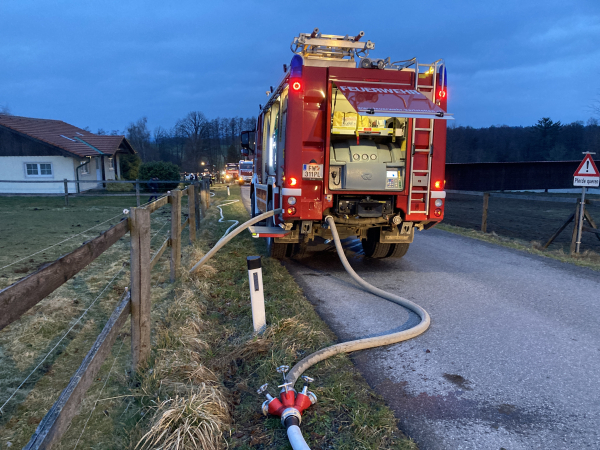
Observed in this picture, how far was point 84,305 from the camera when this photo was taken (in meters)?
5.45

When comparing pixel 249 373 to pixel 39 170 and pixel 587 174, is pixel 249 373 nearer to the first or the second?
pixel 587 174

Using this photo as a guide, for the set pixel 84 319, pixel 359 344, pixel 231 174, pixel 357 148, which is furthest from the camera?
pixel 231 174

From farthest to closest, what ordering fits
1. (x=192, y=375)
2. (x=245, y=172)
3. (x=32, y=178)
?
(x=245, y=172)
(x=32, y=178)
(x=192, y=375)

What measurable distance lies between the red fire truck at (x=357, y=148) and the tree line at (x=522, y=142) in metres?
58.6

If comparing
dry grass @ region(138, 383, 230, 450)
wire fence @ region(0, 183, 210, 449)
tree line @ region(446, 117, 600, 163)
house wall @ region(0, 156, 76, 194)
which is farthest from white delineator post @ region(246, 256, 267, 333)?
tree line @ region(446, 117, 600, 163)

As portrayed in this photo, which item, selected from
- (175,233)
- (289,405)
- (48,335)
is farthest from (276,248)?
(289,405)

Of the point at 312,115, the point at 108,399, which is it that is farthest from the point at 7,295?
the point at 312,115

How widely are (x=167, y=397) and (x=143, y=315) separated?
2.62 feet

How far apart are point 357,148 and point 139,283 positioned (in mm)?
4306

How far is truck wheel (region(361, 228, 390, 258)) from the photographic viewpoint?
7.81m

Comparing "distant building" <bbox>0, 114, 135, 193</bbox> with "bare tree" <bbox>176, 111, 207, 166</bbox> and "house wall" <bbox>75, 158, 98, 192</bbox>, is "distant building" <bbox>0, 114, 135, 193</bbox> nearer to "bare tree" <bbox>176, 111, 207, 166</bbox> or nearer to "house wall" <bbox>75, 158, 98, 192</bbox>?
"house wall" <bbox>75, 158, 98, 192</bbox>

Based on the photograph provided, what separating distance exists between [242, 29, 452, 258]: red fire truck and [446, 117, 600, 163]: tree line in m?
58.6

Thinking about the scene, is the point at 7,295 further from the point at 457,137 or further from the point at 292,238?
the point at 457,137

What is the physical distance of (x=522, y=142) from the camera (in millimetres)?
72875
